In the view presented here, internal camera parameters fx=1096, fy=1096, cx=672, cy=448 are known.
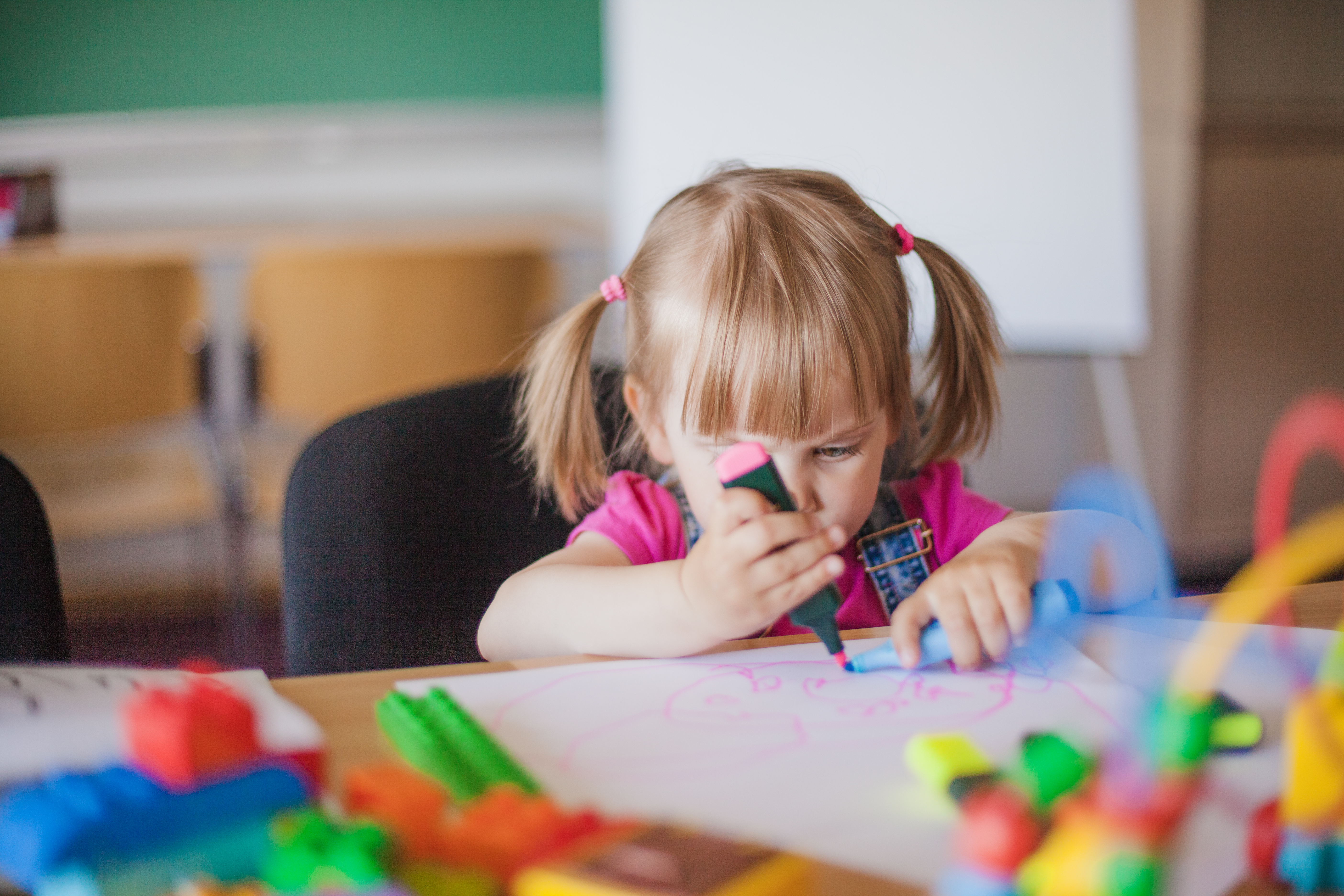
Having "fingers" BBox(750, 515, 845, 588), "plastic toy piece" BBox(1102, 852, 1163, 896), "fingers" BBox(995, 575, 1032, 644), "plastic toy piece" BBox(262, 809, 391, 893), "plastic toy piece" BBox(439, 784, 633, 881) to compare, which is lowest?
"fingers" BBox(995, 575, 1032, 644)

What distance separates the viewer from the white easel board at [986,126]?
168 centimetres

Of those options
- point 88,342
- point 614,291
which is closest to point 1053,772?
point 614,291

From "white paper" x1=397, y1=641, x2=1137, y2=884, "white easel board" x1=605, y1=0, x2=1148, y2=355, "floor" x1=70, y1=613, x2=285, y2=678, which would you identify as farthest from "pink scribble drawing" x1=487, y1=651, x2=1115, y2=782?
"floor" x1=70, y1=613, x2=285, y2=678

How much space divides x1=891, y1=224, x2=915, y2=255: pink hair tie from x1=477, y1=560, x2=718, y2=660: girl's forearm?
0.32 metres

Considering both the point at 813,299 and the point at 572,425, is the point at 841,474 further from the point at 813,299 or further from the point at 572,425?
the point at 572,425

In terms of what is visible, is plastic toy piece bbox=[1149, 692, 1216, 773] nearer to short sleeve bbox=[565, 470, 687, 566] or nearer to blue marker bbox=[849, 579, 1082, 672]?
blue marker bbox=[849, 579, 1082, 672]

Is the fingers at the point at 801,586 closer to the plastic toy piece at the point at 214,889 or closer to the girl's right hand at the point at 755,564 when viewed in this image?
the girl's right hand at the point at 755,564

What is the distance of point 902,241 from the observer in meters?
0.82

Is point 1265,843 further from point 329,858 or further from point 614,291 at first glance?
point 614,291

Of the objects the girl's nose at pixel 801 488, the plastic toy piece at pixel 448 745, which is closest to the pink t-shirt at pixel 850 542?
the girl's nose at pixel 801 488

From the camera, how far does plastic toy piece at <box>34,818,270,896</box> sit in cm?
31

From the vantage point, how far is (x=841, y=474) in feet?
2.38

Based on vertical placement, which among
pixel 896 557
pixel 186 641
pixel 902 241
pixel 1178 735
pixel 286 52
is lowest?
pixel 186 641

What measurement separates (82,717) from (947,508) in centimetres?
63
